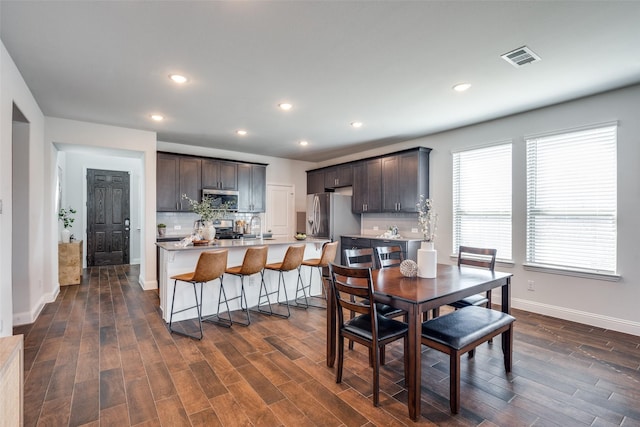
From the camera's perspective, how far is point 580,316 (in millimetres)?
3689

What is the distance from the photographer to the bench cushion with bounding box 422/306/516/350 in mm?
2055

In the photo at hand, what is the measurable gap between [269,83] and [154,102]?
63.5 inches

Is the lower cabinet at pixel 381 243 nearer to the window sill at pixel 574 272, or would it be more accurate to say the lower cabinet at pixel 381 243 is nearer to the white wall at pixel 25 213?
the window sill at pixel 574 272

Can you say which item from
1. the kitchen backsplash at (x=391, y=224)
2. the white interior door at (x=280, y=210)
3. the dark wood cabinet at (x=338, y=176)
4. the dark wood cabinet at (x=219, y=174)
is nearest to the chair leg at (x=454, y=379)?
the kitchen backsplash at (x=391, y=224)

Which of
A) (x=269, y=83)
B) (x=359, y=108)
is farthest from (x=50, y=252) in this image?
(x=359, y=108)

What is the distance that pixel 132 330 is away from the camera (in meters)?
3.41

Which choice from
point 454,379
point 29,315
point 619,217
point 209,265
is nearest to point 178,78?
point 209,265

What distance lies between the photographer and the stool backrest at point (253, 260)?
12.0ft

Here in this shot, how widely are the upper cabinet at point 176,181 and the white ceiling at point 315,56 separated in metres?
1.37

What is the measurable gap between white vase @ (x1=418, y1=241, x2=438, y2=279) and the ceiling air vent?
179cm

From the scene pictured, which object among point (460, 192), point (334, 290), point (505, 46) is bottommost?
point (334, 290)

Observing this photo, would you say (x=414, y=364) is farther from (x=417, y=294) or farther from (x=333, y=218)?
(x=333, y=218)

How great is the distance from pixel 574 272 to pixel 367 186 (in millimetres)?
3436

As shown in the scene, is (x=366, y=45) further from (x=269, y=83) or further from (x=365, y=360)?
(x=365, y=360)
